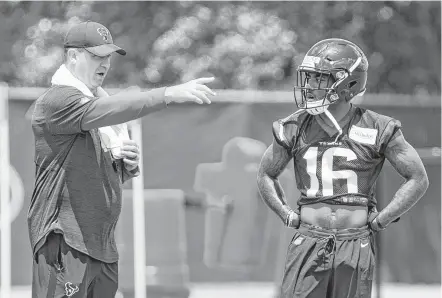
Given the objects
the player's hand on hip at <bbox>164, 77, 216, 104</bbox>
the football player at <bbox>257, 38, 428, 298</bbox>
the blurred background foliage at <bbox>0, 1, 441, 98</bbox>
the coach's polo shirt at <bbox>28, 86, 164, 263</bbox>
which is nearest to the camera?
the player's hand on hip at <bbox>164, 77, 216, 104</bbox>

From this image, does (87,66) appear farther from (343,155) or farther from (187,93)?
(343,155)

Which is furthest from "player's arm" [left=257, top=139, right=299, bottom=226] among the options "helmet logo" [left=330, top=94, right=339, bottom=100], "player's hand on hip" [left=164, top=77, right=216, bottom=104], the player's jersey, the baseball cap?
the baseball cap

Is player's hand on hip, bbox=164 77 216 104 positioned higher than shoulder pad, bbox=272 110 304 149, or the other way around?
player's hand on hip, bbox=164 77 216 104

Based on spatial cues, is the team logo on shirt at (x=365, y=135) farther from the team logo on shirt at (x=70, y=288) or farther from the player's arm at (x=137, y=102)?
the team logo on shirt at (x=70, y=288)

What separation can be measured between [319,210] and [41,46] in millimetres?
16392

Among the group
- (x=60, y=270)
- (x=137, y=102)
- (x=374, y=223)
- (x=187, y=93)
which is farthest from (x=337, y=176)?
(x=60, y=270)

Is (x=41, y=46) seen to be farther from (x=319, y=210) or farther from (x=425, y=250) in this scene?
(x=319, y=210)

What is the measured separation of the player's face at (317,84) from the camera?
509 centimetres

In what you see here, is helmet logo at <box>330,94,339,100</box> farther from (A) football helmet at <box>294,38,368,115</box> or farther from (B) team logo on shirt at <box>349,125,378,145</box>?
(B) team logo on shirt at <box>349,125,378,145</box>

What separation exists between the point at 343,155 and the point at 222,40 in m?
15.5

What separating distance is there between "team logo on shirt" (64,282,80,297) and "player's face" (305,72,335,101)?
1632mm

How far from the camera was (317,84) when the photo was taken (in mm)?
5109

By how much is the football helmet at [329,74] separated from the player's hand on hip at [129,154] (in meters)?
0.95

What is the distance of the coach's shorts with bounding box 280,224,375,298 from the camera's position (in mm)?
5031
